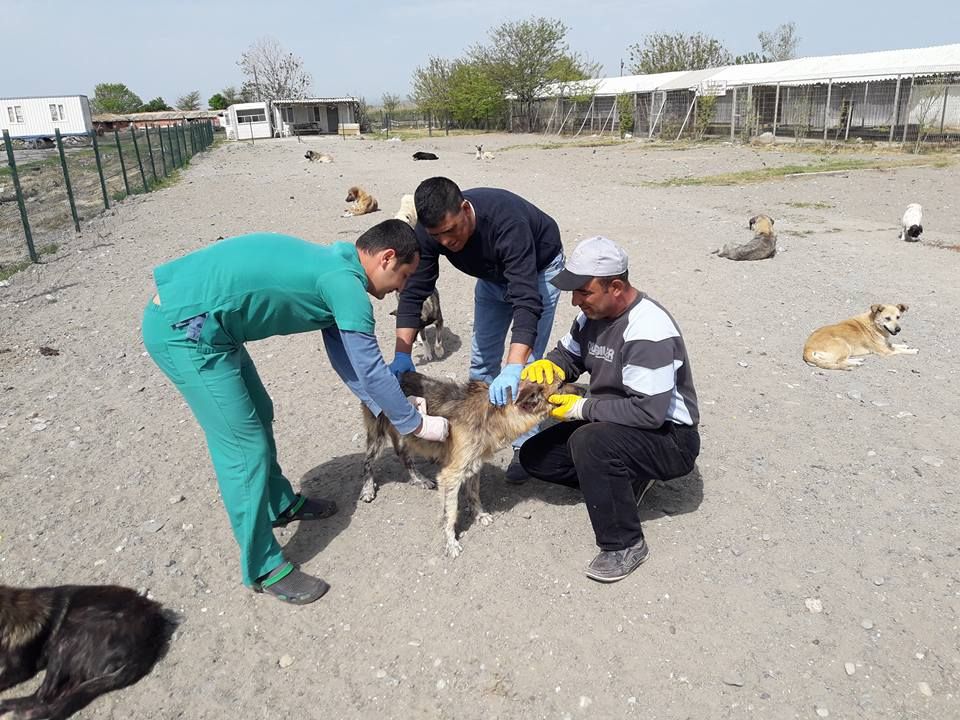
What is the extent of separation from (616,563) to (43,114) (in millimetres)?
72000

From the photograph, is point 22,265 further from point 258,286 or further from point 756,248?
point 756,248

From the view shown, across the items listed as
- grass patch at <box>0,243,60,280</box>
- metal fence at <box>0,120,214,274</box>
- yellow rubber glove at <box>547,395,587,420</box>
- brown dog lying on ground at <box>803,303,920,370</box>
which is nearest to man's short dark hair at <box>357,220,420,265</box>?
yellow rubber glove at <box>547,395,587,420</box>

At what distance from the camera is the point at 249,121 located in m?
59.3

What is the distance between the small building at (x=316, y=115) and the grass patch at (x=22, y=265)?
5243 centimetres

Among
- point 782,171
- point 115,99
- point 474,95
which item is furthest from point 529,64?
point 115,99

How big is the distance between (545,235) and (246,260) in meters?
2.12

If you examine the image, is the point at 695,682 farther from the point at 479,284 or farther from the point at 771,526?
the point at 479,284

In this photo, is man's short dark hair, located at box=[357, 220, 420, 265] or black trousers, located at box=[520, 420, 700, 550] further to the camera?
black trousers, located at box=[520, 420, 700, 550]

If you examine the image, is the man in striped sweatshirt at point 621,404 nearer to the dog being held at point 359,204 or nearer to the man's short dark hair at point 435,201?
Result: the man's short dark hair at point 435,201

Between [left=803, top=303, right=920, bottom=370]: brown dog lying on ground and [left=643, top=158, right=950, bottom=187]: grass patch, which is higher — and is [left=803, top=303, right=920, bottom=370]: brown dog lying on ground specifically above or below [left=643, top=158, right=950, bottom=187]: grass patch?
below

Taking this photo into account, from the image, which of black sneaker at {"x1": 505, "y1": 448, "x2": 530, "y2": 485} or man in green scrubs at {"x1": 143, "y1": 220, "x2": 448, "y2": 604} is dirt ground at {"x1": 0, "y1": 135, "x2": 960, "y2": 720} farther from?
man in green scrubs at {"x1": 143, "y1": 220, "x2": 448, "y2": 604}

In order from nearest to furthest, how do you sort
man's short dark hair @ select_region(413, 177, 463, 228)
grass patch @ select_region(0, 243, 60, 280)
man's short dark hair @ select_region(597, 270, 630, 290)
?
man's short dark hair @ select_region(597, 270, 630, 290), man's short dark hair @ select_region(413, 177, 463, 228), grass patch @ select_region(0, 243, 60, 280)

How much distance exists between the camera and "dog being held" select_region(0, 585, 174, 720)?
2.97 meters

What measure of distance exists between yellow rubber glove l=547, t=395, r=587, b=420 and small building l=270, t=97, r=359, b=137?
62395 millimetres
